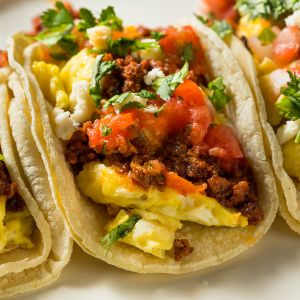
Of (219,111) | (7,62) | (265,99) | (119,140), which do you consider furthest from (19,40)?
(265,99)

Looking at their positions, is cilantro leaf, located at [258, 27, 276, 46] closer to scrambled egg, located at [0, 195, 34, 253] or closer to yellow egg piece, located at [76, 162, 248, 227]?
yellow egg piece, located at [76, 162, 248, 227]

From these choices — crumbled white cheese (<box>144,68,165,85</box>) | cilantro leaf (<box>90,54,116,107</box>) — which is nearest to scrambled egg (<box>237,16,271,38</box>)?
crumbled white cheese (<box>144,68,165,85</box>)

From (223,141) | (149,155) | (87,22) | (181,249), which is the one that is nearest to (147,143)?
(149,155)

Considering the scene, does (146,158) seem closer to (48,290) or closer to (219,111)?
(219,111)

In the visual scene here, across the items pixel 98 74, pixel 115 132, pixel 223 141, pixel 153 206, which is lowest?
pixel 153 206

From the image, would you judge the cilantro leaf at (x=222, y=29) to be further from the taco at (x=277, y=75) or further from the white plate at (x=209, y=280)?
the white plate at (x=209, y=280)

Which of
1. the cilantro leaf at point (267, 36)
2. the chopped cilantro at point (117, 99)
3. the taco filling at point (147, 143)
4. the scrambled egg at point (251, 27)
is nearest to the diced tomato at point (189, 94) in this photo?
the taco filling at point (147, 143)

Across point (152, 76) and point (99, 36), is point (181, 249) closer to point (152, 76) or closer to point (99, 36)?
point (152, 76)
